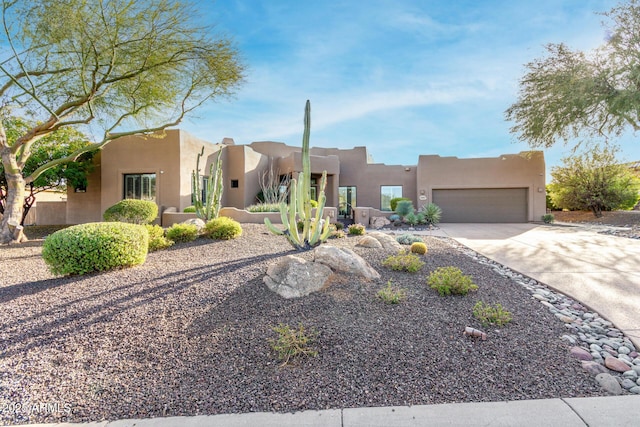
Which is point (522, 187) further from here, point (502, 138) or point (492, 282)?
point (492, 282)

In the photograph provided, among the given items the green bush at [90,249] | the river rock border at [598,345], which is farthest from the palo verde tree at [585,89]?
the green bush at [90,249]

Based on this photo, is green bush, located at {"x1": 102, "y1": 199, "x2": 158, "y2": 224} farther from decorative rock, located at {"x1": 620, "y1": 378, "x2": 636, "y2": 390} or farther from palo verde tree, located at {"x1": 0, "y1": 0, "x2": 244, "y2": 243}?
decorative rock, located at {"x1": 620, "y1": 378, "x2": 636, "y2": 390}

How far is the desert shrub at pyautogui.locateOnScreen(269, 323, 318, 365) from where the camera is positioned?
9.59ft

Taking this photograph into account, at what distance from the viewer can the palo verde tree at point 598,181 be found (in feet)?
55.4

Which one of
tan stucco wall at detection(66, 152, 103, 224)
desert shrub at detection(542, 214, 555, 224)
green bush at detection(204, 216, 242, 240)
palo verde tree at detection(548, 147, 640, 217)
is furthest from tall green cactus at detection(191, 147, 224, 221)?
palo verde tree at detection(548, 147, 640, 217)

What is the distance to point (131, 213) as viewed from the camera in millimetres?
11789

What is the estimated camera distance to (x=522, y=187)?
17.2 metres

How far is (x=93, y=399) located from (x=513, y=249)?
29.5 ft

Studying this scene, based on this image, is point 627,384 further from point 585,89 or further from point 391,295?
point 585,89

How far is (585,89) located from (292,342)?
1600 centimetres

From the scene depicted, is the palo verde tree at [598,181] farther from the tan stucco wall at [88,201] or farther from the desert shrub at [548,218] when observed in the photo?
the tan stucco wall at [88,201]

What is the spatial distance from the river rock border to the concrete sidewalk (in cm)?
32

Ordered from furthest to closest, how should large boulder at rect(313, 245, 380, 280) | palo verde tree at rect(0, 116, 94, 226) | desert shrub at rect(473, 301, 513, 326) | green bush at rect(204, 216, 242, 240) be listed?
1. palo verde tree at rect(0, 116, 94, 226)
2. green bush at rect(204, 216, 242, 240)
3. large boulder at rect(313, 245, 380, 280)
4. desert shrub at rect(473, 301, 513, 326)

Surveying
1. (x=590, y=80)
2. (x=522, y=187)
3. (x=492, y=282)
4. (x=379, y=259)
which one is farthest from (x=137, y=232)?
(x=522, y=187)
